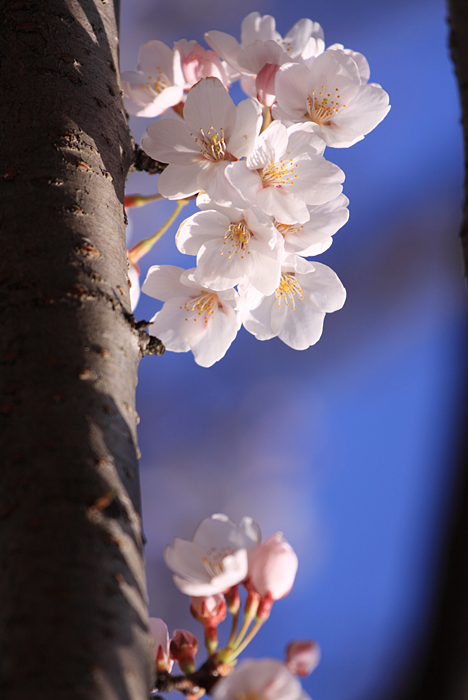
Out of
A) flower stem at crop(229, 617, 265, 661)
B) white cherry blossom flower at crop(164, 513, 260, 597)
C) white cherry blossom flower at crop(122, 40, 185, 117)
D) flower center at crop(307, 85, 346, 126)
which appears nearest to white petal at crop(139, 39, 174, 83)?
white cherry blossom flower at crop(122, 40, 185, 117)

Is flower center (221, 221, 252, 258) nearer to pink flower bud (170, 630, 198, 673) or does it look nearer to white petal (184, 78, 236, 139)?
white petal (184, 78, 236, 139)

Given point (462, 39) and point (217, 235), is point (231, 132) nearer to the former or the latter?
point (217, 235)

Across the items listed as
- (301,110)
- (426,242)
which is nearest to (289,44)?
(301,110)

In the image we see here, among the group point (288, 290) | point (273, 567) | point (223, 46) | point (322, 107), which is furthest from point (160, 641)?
point (223, 46)

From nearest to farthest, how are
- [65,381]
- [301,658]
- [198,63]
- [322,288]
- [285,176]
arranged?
[65,381], [301,658], [285,176], [322,288], [198,63]

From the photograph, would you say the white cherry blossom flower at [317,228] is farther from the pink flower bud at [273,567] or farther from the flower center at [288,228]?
the pink flower bud at [273,567]

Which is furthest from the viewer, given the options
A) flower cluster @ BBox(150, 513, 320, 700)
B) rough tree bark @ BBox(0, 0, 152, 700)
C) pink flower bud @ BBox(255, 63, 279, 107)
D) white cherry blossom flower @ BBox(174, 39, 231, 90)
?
white cherry blossom flower @ BBox(174, 39, 231, 90)

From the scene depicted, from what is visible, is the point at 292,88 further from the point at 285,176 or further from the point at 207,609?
the point at 207,609
